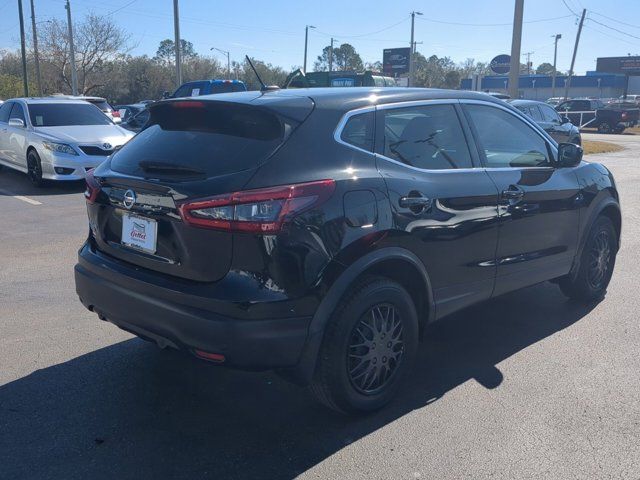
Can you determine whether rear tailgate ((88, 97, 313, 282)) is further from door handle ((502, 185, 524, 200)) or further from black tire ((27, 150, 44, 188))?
black tire ((27, 150, 44, 188))

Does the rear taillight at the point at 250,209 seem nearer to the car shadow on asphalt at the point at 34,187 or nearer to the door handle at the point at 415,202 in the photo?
the door handle at the point at 415,202

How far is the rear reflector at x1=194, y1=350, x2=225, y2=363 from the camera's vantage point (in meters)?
3.22

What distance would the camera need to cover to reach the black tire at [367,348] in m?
3.48

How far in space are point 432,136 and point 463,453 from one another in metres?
1.96

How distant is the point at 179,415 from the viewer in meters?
3.73

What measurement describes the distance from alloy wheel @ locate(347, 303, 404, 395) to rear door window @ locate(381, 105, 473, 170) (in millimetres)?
927

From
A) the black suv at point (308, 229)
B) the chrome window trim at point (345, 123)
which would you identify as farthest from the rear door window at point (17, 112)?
the chrome window trim at point (345, 123)

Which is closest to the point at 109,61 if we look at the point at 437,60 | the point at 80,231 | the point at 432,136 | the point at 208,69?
the point at 208,69

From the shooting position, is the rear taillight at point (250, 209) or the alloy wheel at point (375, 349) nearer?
the rear taillight at point (250, 209)

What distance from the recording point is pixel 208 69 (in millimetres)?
66625

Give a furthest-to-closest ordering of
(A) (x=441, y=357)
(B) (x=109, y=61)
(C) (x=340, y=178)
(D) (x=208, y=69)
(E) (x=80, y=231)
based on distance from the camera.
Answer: (D) (x=208, y=69)
(B) (x=109, y=61)
(E) (x=80, y=231)
(A) (x=441, y=357)
(C) (x=340, y=178)

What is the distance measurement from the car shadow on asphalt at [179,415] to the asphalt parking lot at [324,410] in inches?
0.4

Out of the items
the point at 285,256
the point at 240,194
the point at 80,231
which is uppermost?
the point at 240,194

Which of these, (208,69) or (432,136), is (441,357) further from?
(208,69)
